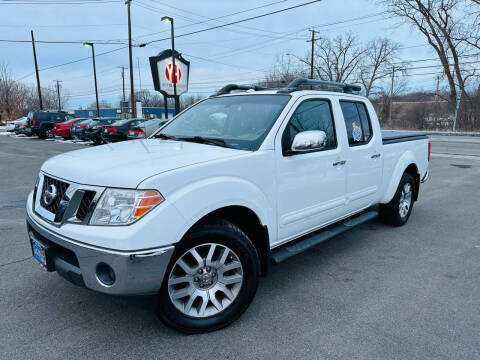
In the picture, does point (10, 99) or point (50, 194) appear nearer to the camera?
point (50, 194)

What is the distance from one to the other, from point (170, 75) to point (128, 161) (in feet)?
49.1

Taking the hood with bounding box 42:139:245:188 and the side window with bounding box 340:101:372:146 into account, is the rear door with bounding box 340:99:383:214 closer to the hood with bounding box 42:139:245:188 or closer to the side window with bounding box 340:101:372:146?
the side window with bounding box 340:101:372:146

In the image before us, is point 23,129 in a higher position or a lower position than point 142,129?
lower

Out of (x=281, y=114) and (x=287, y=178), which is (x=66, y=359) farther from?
(x=281, y=114)

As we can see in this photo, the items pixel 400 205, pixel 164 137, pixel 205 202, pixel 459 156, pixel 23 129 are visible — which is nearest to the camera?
pixel 205 202

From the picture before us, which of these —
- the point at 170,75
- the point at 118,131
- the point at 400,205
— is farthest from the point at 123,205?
the point at 170,75

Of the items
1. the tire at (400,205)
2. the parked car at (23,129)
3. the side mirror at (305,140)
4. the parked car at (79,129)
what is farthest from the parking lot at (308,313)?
the parked car at (23,129)

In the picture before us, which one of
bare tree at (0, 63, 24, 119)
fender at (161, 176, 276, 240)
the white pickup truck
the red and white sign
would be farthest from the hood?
bare tree at (0, 63, 24, 119)

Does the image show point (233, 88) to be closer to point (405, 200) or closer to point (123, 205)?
point (123, 205)

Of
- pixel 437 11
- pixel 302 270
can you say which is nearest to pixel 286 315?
pixel 302 270

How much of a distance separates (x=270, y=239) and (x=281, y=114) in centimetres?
110

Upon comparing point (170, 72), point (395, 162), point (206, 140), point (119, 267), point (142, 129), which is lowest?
point (119, 267)

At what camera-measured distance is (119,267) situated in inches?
83.8

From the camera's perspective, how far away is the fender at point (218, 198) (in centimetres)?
232
